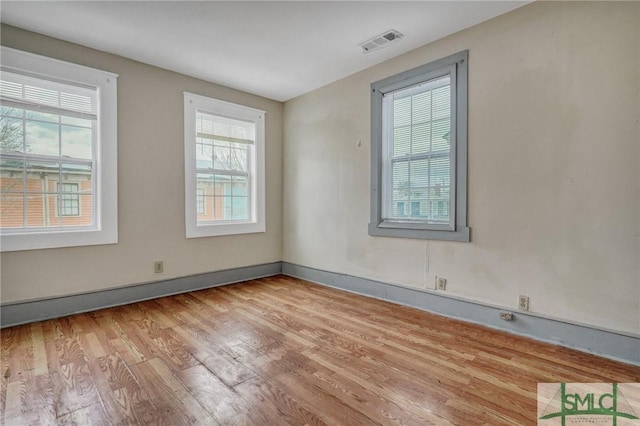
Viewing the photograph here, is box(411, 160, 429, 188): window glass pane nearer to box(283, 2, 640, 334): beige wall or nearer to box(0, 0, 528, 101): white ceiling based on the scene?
box(283, 2, 640, 334): beige wall

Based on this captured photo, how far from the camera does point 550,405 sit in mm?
1627

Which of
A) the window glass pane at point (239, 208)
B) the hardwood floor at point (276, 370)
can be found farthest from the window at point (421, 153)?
the window glass pane at point (239, 208)

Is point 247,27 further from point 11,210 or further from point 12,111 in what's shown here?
point 11,210

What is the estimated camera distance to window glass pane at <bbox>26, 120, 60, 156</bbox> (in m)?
2.86

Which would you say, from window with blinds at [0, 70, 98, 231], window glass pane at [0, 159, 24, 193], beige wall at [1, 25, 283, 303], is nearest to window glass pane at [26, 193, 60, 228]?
window with blinds at [0, 70, 98, 231]

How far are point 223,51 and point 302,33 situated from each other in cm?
91

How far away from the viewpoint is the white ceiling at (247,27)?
2.49 meters

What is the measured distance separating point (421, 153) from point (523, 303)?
5.37 ft

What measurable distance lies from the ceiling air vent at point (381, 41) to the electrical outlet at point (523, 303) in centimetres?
256

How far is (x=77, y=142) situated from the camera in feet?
10.2

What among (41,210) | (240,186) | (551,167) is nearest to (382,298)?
(551,167)

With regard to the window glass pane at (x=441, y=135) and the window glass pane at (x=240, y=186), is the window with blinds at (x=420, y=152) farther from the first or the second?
the window glass pane at (x=240, y=186)

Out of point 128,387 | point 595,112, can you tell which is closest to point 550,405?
point 595,112

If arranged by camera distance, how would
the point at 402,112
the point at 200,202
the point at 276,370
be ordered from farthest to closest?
the point at 200,202 → the point at 402,112 → the point at 276,370
